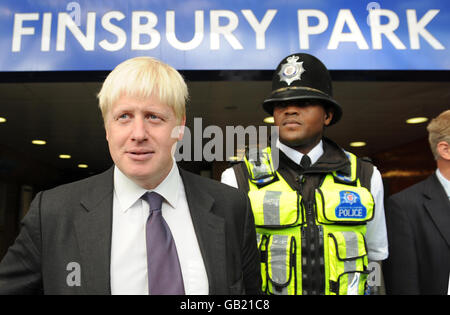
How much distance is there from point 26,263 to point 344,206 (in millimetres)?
1355

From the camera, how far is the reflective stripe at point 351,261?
181cm

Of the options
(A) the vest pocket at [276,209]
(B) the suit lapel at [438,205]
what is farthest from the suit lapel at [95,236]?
(B) the suit lapel at [438,205]

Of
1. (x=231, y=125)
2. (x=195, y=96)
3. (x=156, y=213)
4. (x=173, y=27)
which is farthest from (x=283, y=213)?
(x=231, y=125)

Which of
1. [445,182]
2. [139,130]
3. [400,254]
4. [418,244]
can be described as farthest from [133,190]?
[445,182]

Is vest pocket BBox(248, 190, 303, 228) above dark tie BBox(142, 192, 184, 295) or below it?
above

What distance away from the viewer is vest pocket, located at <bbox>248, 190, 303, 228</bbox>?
181cm

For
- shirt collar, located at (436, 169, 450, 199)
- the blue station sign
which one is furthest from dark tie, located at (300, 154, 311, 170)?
the blue station sign

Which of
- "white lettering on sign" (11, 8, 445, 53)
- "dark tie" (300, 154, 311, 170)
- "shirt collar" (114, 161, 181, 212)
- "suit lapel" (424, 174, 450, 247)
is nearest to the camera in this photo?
"shirt collar" (114, 161, 181, 212)

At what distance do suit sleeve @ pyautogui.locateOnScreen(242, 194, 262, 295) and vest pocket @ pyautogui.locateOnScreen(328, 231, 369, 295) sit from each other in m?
0.56

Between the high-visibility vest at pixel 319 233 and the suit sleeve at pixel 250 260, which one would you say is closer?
the suit sleeve at pixel 250 260

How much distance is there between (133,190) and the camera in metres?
1.26

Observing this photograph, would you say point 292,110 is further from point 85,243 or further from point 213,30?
point 213,30

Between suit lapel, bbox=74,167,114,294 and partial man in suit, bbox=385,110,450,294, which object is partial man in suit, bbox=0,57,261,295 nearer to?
suit lapel, bbox=74,167,114,294

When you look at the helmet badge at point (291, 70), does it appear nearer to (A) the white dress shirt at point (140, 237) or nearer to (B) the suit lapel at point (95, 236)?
(A) the white dress shirt at point (140, 237)
